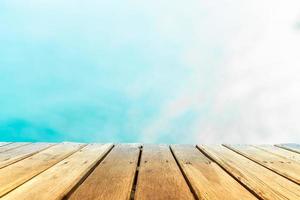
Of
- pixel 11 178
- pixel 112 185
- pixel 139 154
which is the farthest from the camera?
pixel 139 154

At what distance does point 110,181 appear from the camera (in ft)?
4.21

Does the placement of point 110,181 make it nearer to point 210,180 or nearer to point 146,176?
point 146,176

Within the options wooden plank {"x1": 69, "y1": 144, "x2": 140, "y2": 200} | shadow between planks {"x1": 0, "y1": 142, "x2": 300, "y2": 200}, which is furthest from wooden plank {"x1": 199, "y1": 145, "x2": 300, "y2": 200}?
wooden plank {"x1": 69, "y1": 144, "x2": 140, "y2": 200}

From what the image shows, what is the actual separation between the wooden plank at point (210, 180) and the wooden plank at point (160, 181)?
5cm

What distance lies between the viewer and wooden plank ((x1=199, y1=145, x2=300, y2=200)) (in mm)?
1162

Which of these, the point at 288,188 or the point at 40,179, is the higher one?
the point at 40,179

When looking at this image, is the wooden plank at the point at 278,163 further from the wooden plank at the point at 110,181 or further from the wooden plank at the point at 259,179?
the wooden plank at the point at 110,181

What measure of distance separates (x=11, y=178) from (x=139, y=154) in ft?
3.15

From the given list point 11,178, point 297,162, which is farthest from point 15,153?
point 297,162

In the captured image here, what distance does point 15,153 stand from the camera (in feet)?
6.88

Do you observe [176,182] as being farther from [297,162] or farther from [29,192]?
[297,162]

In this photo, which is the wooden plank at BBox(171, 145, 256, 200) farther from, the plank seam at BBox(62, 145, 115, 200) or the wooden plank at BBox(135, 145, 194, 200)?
the plank seam at BBox(62, 145, 115, 200)

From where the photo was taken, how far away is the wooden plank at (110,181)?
1082mm

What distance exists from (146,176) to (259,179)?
0.58 m
